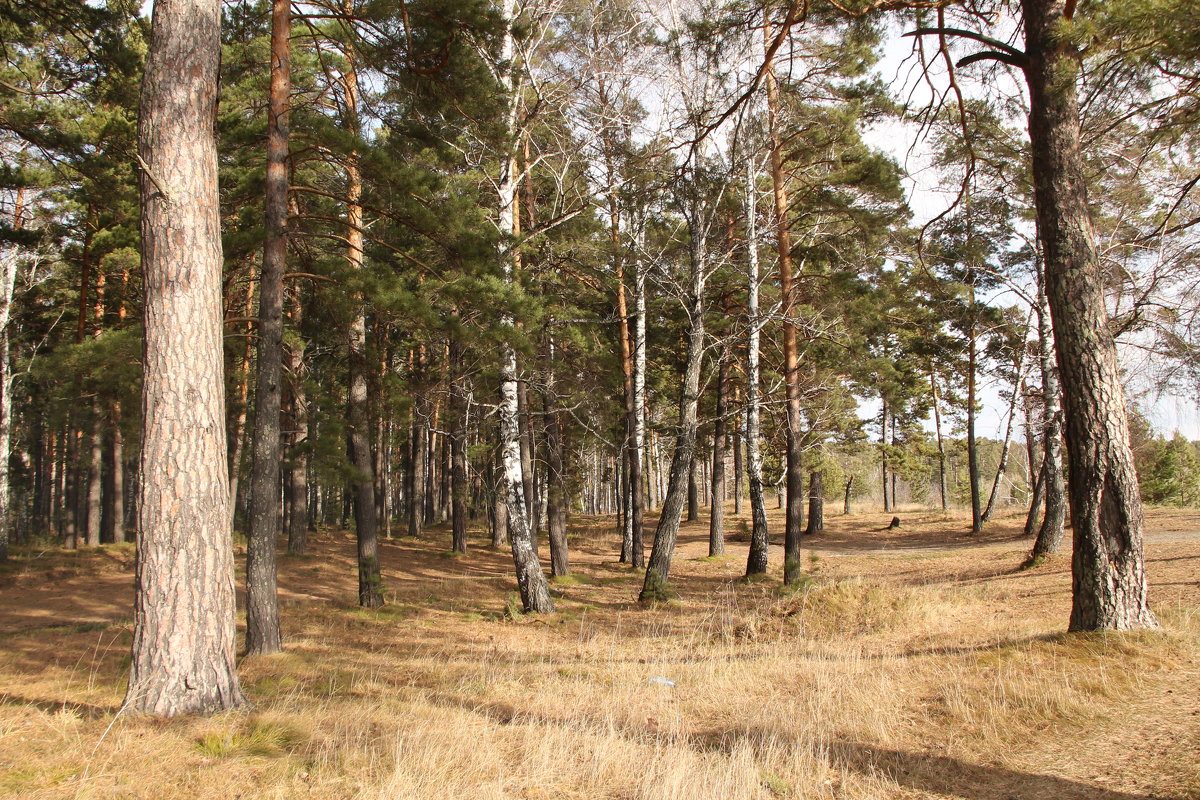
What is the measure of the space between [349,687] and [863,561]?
50.5 ft

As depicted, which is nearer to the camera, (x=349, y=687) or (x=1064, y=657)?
(x=1064, y=657)

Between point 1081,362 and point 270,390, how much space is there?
28.2ft

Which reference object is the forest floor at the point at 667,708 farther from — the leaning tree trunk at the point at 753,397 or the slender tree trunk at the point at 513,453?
the leaning tree trunk at the point at 753,397

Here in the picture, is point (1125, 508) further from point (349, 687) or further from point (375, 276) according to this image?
point (375, 276)

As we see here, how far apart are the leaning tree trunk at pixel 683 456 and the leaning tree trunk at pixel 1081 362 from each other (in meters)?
6.44

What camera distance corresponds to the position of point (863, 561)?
61.4 ft

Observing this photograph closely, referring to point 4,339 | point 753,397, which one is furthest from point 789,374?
point 4,339

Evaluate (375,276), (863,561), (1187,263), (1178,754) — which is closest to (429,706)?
(1178,754)

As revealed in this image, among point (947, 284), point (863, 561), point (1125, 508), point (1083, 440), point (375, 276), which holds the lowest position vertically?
point (863, 561)

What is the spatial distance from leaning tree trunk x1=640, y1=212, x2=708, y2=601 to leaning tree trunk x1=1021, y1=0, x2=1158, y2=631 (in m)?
6.44

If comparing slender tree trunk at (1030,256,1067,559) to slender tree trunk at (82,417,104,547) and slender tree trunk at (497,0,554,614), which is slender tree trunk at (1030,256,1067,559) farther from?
slender tree trunk at (82,417,104,547)

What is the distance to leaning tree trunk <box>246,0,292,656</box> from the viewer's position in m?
8.26

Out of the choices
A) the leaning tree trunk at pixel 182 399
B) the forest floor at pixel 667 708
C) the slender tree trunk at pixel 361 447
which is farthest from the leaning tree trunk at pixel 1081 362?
the slender tree trunk at pixel 361 447

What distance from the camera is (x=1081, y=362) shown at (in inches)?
255
